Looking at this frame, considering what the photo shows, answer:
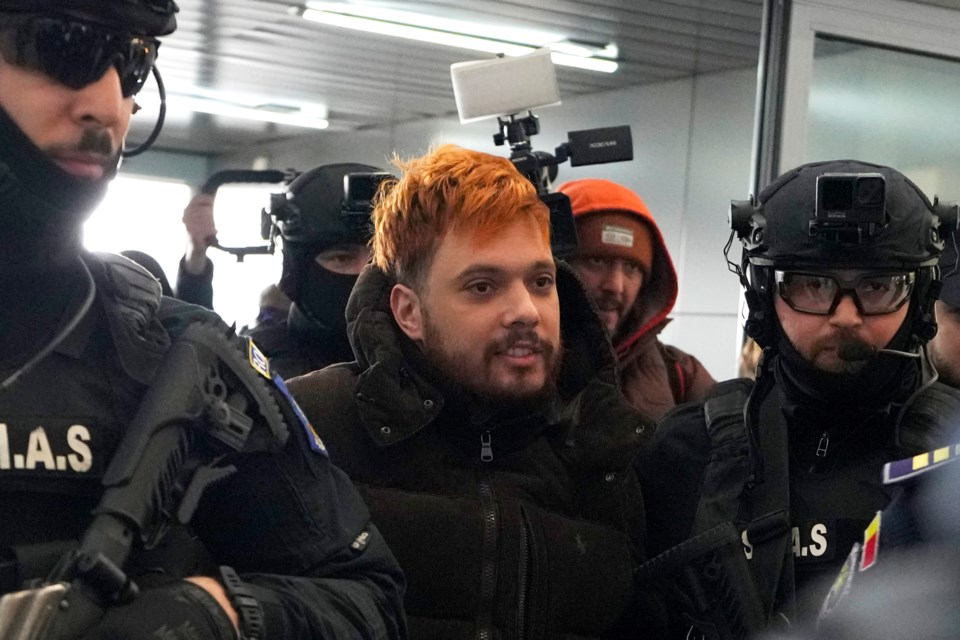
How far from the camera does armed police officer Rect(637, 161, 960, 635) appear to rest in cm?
225

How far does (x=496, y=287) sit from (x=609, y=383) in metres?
0.30

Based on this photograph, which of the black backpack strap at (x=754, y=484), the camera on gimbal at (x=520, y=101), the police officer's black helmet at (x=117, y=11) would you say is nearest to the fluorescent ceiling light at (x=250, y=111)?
the camera on gimbal at (x=520, y=101)

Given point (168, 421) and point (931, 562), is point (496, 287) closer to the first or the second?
point (168, 421)

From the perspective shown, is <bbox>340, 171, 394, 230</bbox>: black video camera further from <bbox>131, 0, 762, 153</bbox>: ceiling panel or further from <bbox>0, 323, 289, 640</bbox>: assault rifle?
<bbox>131, 0, 762, 153</bbox>: ceiling panel

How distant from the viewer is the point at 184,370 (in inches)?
62.9

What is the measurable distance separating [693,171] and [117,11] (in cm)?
738

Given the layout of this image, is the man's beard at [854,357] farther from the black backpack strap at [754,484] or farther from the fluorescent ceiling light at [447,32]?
the fluorescent ceiling light at [447,32]

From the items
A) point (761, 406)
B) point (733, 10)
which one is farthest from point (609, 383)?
point (733, 10)

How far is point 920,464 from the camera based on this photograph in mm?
1668

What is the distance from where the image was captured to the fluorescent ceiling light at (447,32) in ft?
24.5

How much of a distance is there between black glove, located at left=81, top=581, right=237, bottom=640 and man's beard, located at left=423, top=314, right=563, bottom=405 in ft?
2.57

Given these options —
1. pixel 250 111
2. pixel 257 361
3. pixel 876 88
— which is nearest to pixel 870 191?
pixel 257 361

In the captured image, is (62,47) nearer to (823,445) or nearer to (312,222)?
(823,445)

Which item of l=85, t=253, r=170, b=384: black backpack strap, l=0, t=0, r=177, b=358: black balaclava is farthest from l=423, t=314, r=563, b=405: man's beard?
l=0, t=0, r=177, b=358: black balaclava
